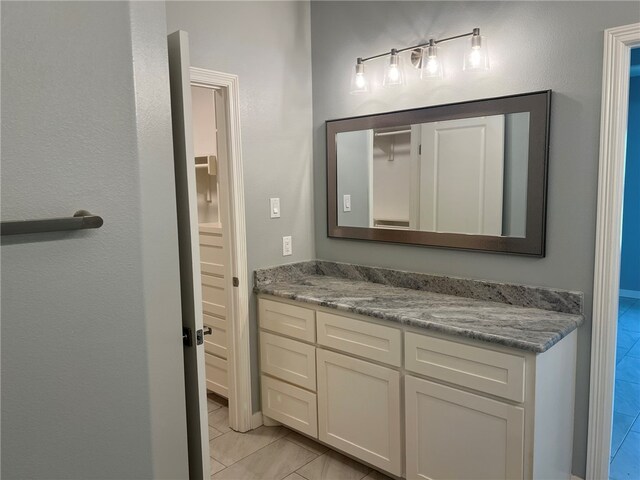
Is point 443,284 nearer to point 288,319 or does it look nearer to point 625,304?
point 288,319

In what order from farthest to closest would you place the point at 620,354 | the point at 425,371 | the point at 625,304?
the point at 625,304
the point at 620,354
the point at 425,371

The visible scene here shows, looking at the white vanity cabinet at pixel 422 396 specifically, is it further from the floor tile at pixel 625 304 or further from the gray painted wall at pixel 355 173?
the floor tile at pixel 625 304

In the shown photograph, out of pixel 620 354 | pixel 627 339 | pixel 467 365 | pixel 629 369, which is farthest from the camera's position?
pixel 627 339

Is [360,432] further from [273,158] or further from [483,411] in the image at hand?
[273,158]

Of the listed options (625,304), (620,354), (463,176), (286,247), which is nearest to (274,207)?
(286,247)

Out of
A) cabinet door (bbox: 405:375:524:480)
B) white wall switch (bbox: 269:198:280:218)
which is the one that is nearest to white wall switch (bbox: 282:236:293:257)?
white wall switch (bbox: 269:198:280:218)

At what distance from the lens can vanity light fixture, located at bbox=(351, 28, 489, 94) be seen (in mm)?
2277

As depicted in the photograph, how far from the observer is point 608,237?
2.01m

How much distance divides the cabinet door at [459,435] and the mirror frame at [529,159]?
0.74 metres

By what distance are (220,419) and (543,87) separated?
101 inches

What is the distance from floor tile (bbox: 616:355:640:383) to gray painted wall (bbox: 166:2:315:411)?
2427 mm

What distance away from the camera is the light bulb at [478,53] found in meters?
2.26

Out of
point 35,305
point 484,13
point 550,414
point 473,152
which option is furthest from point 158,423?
point 484,13

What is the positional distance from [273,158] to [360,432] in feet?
5.20
